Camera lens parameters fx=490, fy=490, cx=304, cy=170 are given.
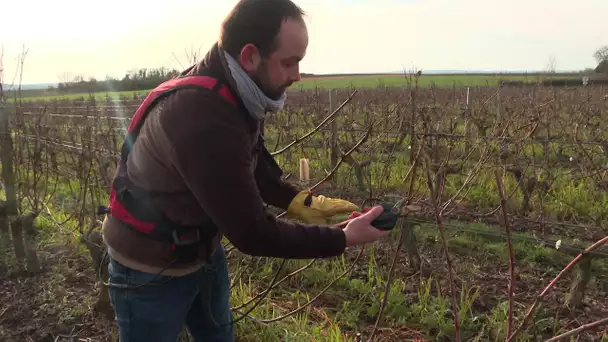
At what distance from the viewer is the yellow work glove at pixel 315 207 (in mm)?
1711

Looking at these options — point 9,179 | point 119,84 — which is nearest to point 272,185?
point 9,179

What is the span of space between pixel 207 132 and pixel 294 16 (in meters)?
0.39

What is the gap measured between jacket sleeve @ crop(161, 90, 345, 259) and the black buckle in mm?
213

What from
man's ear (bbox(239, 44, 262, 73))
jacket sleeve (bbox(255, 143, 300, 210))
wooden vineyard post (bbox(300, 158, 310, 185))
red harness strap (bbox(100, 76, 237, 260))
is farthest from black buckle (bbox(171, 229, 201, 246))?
wooden vineyard post (bbox(300, 158, 310, 185))

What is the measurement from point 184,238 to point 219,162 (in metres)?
0.37

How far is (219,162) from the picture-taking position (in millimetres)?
1216

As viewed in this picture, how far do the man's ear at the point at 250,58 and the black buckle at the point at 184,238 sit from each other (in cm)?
52

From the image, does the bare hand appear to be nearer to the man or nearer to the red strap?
the man

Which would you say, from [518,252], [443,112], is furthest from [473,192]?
[443,112]

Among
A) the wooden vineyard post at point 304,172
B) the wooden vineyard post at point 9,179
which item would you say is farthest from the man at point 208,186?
the wooden vineyard post at point 9,179

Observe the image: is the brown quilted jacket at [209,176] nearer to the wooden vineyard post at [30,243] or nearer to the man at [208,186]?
the man at [208,186]

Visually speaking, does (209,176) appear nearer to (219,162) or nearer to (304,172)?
(219,162)

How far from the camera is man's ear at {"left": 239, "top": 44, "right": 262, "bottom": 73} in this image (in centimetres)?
130

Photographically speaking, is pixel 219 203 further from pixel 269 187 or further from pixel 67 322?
pixel 67 322
